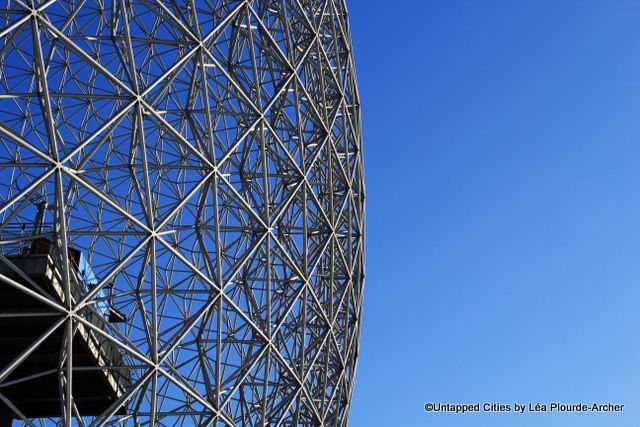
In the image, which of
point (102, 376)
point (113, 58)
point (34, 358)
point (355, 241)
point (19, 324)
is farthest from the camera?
point (113, 58)

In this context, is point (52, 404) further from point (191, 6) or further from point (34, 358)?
point (191, 6)

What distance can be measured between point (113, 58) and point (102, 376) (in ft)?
56.7

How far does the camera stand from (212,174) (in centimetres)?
2102

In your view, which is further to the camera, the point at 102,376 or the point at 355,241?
the point at 355,241

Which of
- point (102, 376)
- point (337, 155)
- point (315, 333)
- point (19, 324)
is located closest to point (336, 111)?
point (337, 155)

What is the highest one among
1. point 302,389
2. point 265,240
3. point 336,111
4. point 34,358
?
point 336,111

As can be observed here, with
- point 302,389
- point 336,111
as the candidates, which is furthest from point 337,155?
point 302,389

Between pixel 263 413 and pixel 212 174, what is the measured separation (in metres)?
7.04

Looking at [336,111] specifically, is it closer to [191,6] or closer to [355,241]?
[355,241]

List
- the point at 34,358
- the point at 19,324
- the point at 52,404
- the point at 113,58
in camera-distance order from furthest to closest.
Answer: the point at 113,58, the point at 52,404, the point at 34,358, the point at 19,324

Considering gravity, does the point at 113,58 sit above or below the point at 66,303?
above

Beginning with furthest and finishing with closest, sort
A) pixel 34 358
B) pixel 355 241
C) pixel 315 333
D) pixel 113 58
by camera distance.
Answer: pixel 113 58, pixel 355 241, pixel 315 333, pixel 34 358

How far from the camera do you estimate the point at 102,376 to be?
23359 millimetres

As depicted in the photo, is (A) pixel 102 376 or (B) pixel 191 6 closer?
(B) pixel 191 6
